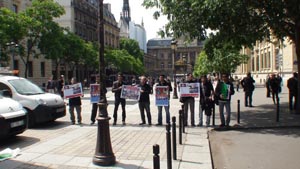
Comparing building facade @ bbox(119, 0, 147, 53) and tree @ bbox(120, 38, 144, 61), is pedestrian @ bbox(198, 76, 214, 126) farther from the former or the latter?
building facade @ bbox(119, 0, 147, 53)

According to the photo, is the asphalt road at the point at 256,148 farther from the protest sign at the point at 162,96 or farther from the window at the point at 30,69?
the window at the point at 30,69

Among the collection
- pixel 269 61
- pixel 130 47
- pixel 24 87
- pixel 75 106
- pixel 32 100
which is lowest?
pixel 75 106

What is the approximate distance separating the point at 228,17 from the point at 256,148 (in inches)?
256

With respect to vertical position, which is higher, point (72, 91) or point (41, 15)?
point (41, 15)

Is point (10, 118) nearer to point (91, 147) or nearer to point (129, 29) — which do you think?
point (91, 147)

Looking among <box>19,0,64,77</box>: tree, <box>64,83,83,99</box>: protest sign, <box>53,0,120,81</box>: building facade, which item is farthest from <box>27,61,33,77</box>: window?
<box>64,83,83,99</box>: protest sign

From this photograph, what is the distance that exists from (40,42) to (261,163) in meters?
34.7

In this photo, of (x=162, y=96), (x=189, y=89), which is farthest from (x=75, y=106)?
(x=189, y=89)

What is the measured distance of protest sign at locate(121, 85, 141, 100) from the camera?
13.3 m

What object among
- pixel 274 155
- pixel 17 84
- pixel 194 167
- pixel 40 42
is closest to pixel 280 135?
pixel 274 155

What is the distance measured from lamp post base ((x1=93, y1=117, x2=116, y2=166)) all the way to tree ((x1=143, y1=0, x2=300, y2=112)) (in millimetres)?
7506

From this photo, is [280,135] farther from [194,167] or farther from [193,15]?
[193,15]

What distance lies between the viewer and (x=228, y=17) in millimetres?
14414

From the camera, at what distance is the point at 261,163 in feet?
25.7
